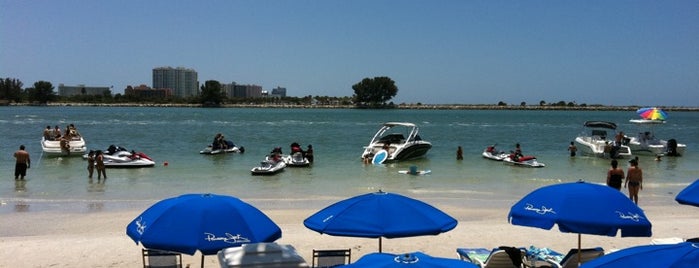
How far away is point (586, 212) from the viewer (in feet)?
21.0

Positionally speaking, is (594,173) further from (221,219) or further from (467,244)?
(221,219)

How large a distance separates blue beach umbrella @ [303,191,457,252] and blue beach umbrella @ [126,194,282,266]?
67cm

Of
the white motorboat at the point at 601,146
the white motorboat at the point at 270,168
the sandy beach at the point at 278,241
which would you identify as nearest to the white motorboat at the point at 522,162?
the white motorboat at the point at 601,146

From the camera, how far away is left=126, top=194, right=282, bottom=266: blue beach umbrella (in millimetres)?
5699

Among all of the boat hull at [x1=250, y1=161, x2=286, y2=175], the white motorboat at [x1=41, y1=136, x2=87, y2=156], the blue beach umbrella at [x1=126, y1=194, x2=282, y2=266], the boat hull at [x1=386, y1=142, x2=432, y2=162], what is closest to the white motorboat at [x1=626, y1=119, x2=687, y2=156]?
the boat hull at [x1=386, y1=142, x2=432, y2=162]

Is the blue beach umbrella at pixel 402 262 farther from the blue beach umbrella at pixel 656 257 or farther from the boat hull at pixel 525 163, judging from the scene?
the boat hull at pixel 525 163

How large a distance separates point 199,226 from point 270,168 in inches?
667

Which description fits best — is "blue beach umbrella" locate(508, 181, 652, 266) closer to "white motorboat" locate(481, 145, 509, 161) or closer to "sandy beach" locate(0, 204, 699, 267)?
"sandy beach" locate(0, 204, 699, 267)

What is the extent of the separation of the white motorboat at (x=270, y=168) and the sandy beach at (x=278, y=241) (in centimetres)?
833

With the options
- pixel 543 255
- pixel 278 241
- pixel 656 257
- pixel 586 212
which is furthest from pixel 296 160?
pixel 656 257

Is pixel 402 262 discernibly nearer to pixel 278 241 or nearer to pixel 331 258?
pixel 331 258

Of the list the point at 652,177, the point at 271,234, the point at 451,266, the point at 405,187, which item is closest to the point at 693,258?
the point at 451,266

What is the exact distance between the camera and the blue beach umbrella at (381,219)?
6.23m

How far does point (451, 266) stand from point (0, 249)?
863 cm
